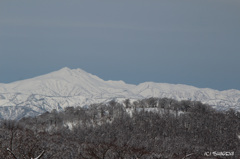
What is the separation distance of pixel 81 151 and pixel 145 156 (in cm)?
2544

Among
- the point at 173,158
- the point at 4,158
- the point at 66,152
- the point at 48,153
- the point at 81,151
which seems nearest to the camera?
the point at 4,158

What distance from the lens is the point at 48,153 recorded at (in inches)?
4815

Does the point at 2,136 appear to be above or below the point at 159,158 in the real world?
above

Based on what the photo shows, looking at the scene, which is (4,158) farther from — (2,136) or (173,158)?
(173,158)

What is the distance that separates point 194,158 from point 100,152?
178ft

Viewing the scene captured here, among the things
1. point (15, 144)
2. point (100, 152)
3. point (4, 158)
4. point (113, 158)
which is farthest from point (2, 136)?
point (4, 158)

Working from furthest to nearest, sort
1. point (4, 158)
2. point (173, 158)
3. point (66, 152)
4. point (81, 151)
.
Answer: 1. point (173, 158)
2. point (81, 151)
3. point (66, 152)
4. point (4, 158)

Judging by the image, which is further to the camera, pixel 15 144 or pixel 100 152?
pixel 100 152

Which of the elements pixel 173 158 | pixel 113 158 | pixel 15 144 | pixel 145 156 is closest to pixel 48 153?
pixel 15 144

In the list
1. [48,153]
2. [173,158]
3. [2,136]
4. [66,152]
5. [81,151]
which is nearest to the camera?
[48,153]

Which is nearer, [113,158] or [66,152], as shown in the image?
[113,158]

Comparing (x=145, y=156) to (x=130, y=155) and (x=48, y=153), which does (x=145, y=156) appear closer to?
(x=130, y=155)

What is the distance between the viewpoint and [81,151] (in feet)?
472

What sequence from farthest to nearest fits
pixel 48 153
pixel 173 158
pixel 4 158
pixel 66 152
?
pixel 173 158, pixel 66 152, pixel 48 153, pixel 4 158
